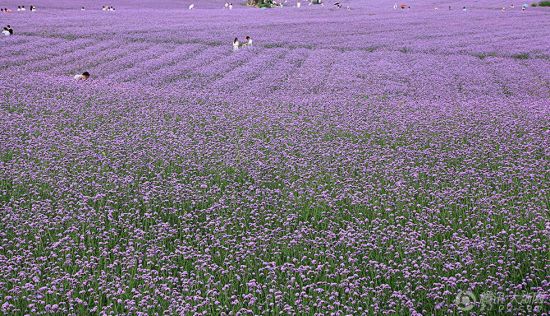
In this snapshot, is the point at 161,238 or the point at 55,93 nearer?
the point at 161,238

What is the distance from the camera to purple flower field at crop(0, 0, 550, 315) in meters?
5.64

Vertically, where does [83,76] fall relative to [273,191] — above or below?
above

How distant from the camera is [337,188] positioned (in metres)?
8.55

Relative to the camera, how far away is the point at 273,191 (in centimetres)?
827

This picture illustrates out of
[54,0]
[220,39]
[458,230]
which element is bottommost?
[458,230]

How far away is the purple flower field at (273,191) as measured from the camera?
Result: 564 cm

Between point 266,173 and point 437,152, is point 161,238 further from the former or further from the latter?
point 437,152

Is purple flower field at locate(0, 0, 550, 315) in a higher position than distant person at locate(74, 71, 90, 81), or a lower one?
lower

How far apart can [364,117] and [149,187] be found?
20.7 ft

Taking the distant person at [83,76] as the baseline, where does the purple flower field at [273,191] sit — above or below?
below

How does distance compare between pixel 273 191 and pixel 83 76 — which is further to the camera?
pixel 83 76

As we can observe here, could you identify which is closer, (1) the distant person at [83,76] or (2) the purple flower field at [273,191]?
(2) the purple flower field at [273,191]

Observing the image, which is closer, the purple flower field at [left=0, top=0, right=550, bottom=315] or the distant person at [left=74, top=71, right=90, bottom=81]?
the purple flower field at [left=0, top=0, right=550, bottom=315]

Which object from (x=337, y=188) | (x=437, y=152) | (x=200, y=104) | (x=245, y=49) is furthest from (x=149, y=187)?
(x=245, y=49)
